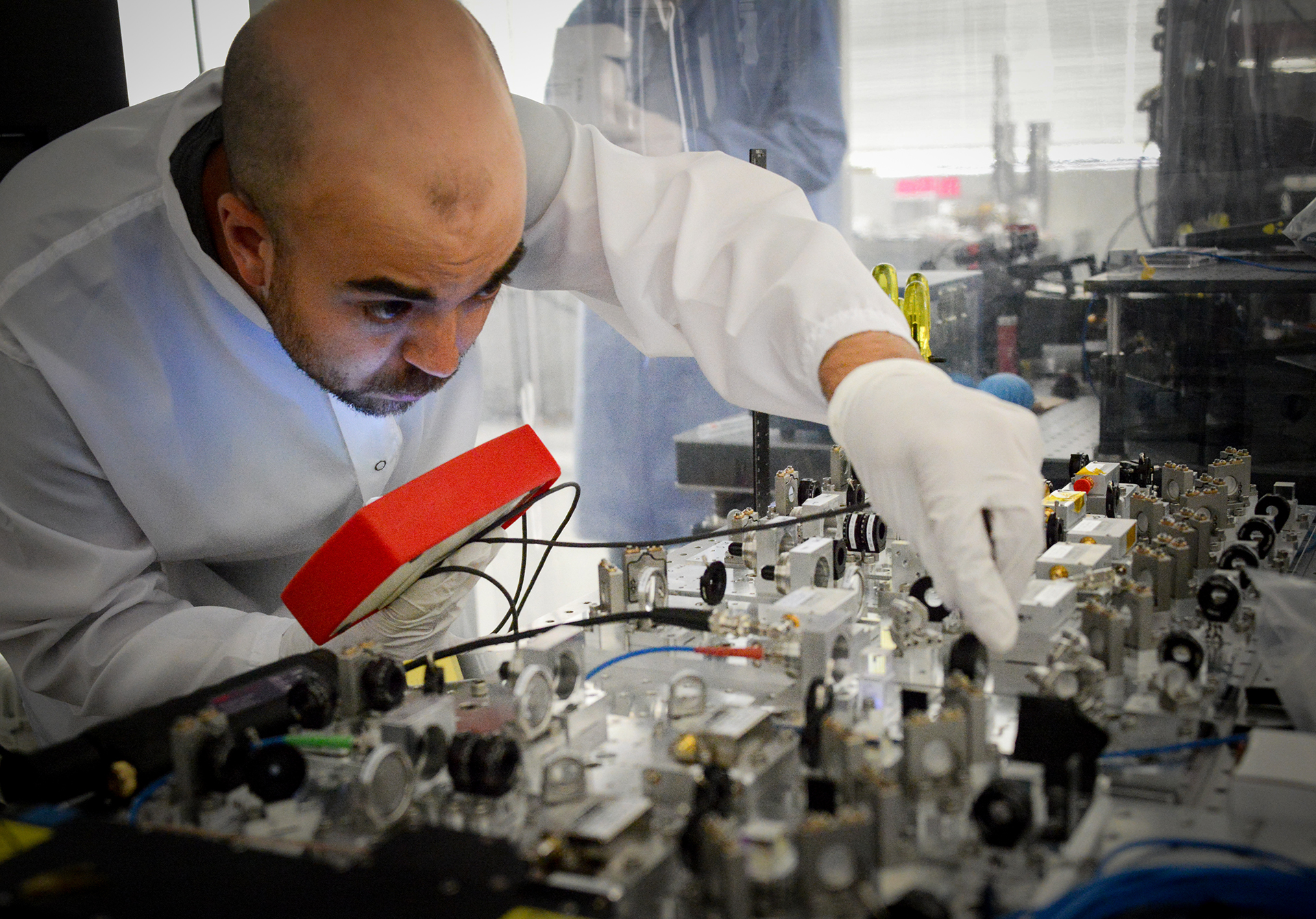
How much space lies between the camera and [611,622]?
3.92 ft

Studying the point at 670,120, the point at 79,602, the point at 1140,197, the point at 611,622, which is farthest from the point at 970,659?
the point at 670,120

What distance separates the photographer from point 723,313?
4.64ft

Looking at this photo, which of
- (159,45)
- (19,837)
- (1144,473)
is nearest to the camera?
(19,837)

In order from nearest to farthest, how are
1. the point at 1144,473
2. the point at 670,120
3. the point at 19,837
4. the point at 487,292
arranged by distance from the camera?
1. the point at 19,837
2. the point at 487,292
3. the point at 1144,473
4. the point at 670,120

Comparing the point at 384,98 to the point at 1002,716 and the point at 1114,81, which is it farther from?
the point at 1114,81

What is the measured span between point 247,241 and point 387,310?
7.5 inches

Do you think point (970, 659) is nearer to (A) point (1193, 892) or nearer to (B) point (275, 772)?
(A) point (1193, 892)

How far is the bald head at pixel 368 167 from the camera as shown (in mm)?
1209

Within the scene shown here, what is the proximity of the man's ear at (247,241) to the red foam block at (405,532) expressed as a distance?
0.39 meters

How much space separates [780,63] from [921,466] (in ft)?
8.56

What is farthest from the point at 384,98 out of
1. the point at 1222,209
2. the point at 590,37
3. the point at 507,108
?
the point at 590,37

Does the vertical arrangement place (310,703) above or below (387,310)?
below

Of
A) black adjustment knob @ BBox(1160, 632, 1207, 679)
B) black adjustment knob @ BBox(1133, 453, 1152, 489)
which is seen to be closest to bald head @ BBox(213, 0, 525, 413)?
black adjustment knob @ BBox(1160, 632, 1207, 679)

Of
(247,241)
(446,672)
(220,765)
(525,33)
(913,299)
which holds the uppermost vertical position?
(525,33)
